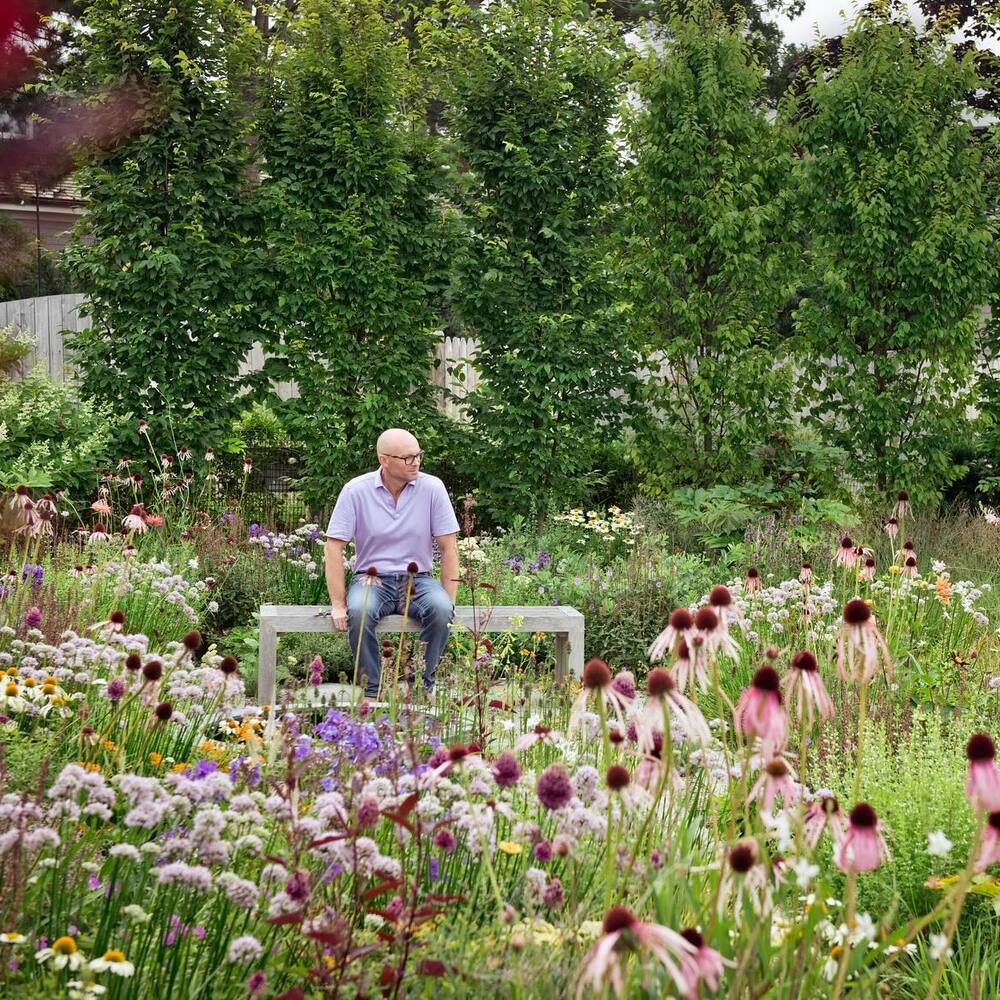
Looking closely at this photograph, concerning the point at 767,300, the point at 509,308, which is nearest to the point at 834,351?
the point at 767,300

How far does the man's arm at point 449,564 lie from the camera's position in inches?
213

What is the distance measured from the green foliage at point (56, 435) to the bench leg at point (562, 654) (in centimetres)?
413

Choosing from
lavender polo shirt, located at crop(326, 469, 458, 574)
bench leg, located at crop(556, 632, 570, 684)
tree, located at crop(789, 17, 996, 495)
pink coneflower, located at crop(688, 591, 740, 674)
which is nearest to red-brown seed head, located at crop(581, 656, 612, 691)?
pink coneflower, located at crop(688, 591, 740, 674)

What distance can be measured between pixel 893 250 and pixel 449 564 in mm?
6149

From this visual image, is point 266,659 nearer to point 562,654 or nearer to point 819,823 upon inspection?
point 562,654

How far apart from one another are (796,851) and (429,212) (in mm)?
8450

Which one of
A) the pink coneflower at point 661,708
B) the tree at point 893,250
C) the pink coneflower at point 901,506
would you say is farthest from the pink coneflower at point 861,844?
the tree at point 893,250

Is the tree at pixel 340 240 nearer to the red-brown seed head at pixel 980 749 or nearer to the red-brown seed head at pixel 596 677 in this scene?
the red-brown seed head at pixel 596 677

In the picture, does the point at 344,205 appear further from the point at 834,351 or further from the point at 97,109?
the point at 97,109

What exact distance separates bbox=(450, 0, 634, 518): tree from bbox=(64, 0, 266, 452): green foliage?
1860 millimetres

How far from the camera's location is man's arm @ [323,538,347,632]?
527 cm

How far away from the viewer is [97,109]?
1.19 meters

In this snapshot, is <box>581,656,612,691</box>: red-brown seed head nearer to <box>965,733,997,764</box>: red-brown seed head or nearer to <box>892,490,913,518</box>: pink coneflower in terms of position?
<box>965,733,997,764</box>: red-brown seed head

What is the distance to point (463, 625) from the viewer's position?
5.57 metres
